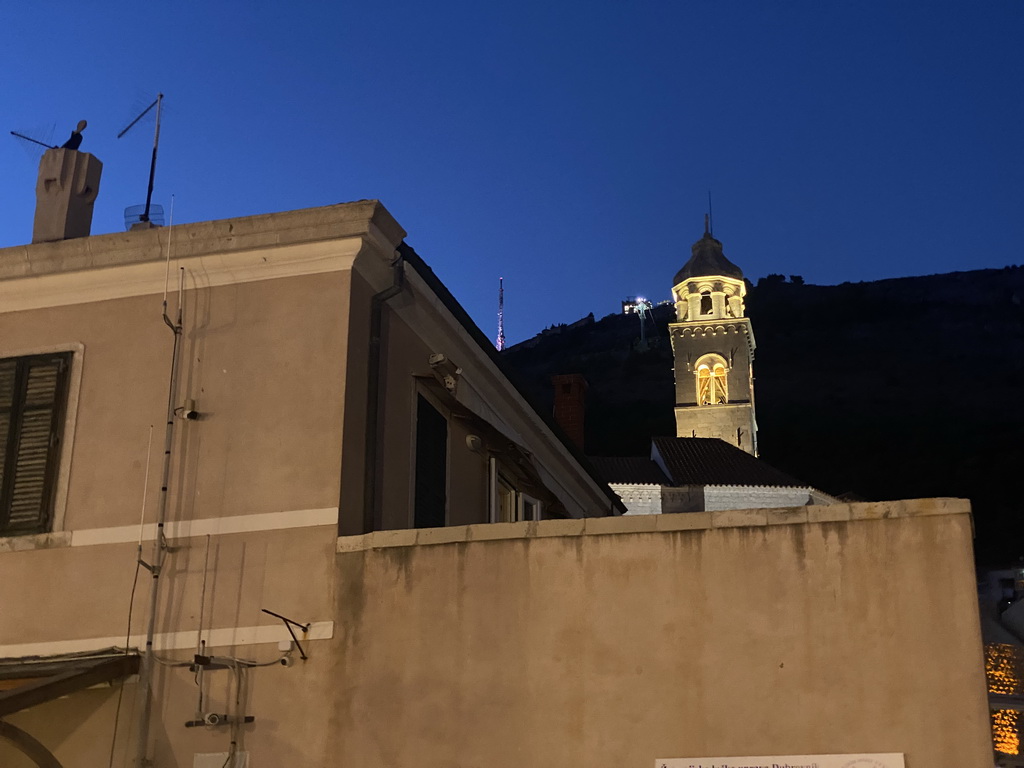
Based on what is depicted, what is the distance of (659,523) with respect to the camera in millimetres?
9703

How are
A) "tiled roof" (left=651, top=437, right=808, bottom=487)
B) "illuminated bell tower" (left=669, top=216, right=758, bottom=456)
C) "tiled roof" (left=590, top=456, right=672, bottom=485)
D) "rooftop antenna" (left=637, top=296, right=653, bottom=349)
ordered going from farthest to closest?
"rooftop antenna" (left=637, top=296, right=653, bottom=349) < "illuminated bell tower" (left=669, top=216, right=758, bottom=456) < "tiled roof" (left=590, top=456, right=672, bottom=485) < "tiled roof" (left=651, top=437, right=808, bottom=487)

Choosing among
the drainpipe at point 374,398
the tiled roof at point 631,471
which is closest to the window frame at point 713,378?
the tiled roof at point 631,471

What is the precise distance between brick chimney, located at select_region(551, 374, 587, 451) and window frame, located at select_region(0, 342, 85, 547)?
1702 cm

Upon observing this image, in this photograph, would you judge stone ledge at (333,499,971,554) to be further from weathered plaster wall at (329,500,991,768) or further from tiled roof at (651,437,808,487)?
tiled roof at (651,437,808,487)

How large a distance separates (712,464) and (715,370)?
8517 millimetres

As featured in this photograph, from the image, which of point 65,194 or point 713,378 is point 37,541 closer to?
point 65,194

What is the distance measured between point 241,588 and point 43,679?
5.43 feet

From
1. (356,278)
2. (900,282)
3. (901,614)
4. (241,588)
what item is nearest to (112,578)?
(241,588)

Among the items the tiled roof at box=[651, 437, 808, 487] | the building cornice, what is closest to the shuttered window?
the building cornice

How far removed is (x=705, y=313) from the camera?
2788 inches

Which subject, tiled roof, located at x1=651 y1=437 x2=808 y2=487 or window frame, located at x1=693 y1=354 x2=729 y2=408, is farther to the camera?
window frame, located at x1=693 y1=354 x2=729 y2=408

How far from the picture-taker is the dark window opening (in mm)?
12156

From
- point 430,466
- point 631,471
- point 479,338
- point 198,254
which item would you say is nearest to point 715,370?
point 631,471

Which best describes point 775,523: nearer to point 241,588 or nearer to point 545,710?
point 545,710
